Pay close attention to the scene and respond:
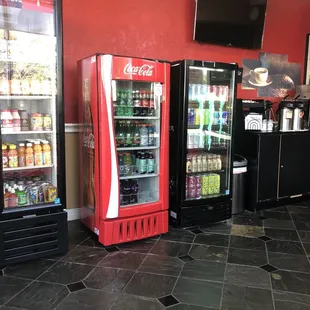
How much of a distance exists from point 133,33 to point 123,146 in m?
1.55

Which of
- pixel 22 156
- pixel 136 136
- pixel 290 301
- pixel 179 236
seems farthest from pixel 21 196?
pixel 290 301

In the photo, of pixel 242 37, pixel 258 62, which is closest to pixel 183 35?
pixel 242 37

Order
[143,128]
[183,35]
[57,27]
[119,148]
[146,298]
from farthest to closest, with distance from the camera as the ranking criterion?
[183,35] → [143,128] → [119,148] → [57,27] → [146,298]

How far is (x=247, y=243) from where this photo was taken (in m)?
3.49

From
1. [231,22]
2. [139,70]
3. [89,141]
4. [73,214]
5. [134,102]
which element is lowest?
[73,214]

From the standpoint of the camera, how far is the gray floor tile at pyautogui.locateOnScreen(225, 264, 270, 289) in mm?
2686

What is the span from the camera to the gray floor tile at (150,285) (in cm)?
252

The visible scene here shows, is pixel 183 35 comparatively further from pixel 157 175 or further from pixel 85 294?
pixel 85 294

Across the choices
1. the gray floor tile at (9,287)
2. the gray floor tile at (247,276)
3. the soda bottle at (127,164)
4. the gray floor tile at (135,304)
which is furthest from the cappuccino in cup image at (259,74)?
the gray floor tile at (9,287)

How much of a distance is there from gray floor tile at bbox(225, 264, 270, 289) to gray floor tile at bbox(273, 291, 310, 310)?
13 cm

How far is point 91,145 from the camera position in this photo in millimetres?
3445

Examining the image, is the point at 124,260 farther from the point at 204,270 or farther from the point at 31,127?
the point at 31,127

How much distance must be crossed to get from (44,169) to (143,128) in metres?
1.08

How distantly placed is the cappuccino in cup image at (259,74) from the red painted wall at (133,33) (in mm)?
229
